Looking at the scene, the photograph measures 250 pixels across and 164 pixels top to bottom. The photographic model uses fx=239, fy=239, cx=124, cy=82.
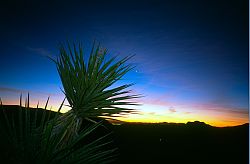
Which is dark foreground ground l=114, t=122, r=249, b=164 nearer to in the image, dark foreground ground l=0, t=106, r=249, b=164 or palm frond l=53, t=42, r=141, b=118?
dark foreground ground l=0, t=106, r=249, b=164

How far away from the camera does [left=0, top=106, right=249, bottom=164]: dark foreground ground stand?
5053 centimetres

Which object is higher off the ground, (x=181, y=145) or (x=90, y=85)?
(x=90, y=85)

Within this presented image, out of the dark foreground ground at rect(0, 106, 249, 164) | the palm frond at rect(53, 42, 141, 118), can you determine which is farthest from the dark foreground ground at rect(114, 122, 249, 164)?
the palm frond at rect(53, 42, 141, 118)

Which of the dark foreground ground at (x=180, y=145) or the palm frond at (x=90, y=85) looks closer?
the palm frond at (x=90, y=85)

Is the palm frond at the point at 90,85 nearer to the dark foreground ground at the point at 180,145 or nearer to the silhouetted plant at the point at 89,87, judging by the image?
the silhouetted plant at the point at 89,87

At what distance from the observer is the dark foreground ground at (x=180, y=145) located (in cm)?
5053

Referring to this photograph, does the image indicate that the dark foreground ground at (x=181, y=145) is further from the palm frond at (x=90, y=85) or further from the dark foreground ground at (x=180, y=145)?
the palm frond at (x=90, y=85)

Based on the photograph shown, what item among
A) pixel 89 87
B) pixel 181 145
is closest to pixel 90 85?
pixel 89 87

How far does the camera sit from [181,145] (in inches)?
2184

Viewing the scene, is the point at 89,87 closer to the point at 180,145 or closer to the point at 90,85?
→ the point at 90,85

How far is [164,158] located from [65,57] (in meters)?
54.5

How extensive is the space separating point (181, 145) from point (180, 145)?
0.29 m

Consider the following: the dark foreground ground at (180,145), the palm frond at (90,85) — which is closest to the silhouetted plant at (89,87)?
the palm frond at (90,85)

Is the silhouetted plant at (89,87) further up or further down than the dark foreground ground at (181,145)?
further up
